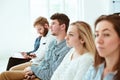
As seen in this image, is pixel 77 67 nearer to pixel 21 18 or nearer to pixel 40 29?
pixel 40 29

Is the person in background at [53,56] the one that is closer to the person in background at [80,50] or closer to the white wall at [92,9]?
the person in background at [80,50]

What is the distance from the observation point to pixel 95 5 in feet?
18.9

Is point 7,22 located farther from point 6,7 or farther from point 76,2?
point 76,2

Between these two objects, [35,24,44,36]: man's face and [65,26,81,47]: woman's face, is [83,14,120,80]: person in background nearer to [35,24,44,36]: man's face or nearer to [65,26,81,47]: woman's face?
[65,26,81,47]: woman's face

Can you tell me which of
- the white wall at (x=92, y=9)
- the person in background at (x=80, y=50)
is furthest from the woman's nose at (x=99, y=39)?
the white wall at (x=92, y=9)

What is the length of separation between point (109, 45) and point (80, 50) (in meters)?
0.65

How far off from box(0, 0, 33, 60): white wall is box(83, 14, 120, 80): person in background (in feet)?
16.3

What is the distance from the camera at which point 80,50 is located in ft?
6.78

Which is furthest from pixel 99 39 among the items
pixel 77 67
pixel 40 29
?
pixel 40 29

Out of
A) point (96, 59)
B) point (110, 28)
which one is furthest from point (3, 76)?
point (110, 28)

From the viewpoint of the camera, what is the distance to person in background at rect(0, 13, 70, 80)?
261cm

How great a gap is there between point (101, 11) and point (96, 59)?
4.26m

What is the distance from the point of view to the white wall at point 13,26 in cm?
620

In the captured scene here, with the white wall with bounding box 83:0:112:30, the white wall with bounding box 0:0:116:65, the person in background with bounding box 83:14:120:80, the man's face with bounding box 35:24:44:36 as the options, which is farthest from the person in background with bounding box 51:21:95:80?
the white wall with bounding box 0:0:116:65
